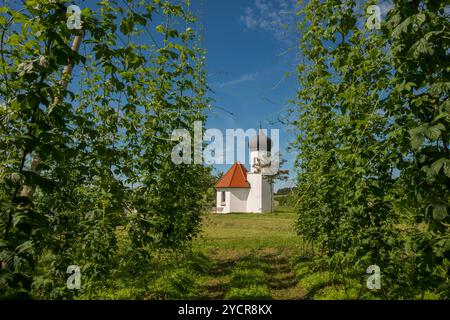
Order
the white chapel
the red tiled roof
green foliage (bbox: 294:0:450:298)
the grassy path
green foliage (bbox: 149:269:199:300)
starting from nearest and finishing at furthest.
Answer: green foliage (bbox: 294:0:450:298) → green foliage (bbox: 149:269:199:300) → the grassy path → the white chapel → the red tiled roof

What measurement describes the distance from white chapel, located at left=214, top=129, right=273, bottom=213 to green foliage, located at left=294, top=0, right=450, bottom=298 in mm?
36974

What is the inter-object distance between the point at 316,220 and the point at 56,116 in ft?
21.1

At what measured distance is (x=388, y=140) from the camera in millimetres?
3420

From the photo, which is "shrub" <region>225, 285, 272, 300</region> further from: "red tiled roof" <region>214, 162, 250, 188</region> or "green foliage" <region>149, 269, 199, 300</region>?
"red tiled roof" <region>214, 162, 250, 188</region>

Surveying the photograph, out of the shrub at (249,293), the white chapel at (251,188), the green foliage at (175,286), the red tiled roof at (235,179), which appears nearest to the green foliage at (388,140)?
the shrub at (249,293)

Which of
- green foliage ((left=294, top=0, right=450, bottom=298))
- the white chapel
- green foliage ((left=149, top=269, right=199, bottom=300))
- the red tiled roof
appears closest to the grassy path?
green foliage ((left=149, top=269, right=199, bottom=300))

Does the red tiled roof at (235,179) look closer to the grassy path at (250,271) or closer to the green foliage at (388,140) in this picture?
the grassy path at (250,271)

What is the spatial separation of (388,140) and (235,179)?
145 feet

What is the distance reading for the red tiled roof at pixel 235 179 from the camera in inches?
1842

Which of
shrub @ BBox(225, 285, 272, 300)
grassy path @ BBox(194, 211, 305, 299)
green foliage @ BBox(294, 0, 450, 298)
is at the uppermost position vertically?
green foliage @ BBox(294, 0, 450, 298)

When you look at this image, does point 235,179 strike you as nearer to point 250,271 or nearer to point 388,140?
point 250,271

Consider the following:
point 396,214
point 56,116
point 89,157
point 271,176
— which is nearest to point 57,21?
point 56,116

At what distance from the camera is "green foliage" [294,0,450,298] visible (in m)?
2.80

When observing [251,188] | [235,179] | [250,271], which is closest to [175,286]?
[250,271]
